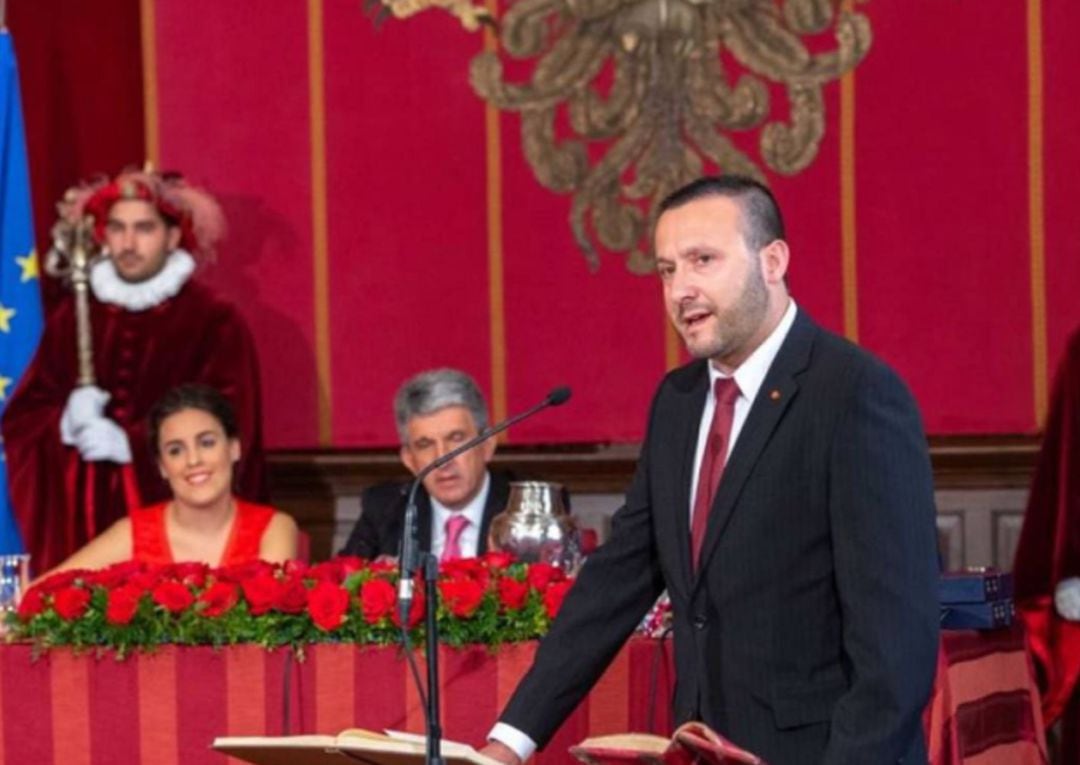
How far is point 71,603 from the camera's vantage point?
3848 mm

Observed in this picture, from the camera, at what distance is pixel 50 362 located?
19.1ft

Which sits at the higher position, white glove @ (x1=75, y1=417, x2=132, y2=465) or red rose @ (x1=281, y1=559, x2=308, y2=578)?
white glove @ (x1=75, y1=417, x2=132, y2=465)

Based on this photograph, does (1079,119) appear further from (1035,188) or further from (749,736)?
(749,736)

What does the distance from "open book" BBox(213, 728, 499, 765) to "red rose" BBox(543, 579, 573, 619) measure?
102 cm

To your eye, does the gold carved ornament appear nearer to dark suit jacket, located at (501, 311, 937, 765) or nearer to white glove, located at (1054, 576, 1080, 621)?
white glove, located at (1054, 576, 1080, 621)

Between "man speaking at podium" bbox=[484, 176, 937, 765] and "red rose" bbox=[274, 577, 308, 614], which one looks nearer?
"man speaking at podium" bbox=[484, 176, 937, 765]

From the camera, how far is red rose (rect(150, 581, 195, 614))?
12.5 ft

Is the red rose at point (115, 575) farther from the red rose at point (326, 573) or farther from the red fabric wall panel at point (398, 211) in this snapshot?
the red fabric wall panel at point (398, 211)

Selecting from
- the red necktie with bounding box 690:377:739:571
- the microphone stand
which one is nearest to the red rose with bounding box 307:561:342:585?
the microphone stand

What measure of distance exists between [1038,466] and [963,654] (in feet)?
5.12

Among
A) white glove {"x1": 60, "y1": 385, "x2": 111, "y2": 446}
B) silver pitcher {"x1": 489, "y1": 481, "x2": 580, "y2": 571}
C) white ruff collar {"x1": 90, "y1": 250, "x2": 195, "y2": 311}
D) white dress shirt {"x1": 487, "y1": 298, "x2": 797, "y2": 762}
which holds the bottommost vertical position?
silver pitcher {"x1": 489, "y1": 481, "x2": 580, "y2": 571}

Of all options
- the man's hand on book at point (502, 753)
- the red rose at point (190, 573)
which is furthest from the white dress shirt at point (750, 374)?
the red rose at point (190, 573)

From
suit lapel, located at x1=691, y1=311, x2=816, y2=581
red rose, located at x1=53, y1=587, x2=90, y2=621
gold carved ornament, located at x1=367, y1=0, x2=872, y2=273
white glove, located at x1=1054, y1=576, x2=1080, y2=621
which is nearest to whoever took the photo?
suit lapel, located at x1=691, y1=311, x2=816, y2=581

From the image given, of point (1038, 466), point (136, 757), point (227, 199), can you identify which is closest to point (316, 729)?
point (136, 757)
